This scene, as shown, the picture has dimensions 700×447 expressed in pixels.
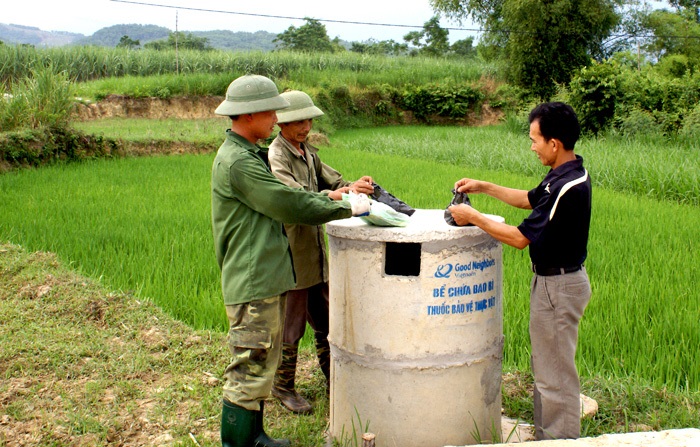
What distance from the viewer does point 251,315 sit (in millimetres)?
2783

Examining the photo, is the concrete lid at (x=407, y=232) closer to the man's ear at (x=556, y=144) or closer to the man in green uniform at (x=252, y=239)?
the man in green uniform at (x=252, y=239)

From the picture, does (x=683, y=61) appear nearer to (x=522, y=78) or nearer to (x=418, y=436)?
(x=522, y=78)

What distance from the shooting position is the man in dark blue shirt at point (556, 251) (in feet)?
8.61

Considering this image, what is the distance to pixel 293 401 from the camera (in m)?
3.46

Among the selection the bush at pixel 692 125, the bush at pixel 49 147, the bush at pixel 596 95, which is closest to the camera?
the bush at pixel 49 147

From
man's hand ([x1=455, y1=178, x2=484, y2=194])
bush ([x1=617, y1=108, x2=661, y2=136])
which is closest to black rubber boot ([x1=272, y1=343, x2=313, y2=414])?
man's hand ([x1=455, y1=178, x2=484, y2=194])

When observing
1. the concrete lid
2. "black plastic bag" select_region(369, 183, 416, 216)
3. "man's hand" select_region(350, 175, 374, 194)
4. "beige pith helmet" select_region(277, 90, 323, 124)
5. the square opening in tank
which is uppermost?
"beige pith helmet" select_region(277, 90, 323, 124)

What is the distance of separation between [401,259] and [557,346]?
806 millimetres

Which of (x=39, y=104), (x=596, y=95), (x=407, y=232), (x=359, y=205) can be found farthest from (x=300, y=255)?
(x=596, y=95)

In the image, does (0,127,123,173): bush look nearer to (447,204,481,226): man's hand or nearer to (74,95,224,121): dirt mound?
(74,95,224,121): dirt mound

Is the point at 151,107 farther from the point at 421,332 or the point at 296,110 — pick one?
the point at 421,332

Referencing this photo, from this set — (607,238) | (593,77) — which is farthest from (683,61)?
(607,238)

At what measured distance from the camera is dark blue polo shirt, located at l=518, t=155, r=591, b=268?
2607 millimetres

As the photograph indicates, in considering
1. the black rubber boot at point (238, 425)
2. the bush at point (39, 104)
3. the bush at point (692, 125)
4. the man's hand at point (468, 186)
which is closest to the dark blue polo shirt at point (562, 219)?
the man's hand at point (468, 186)
